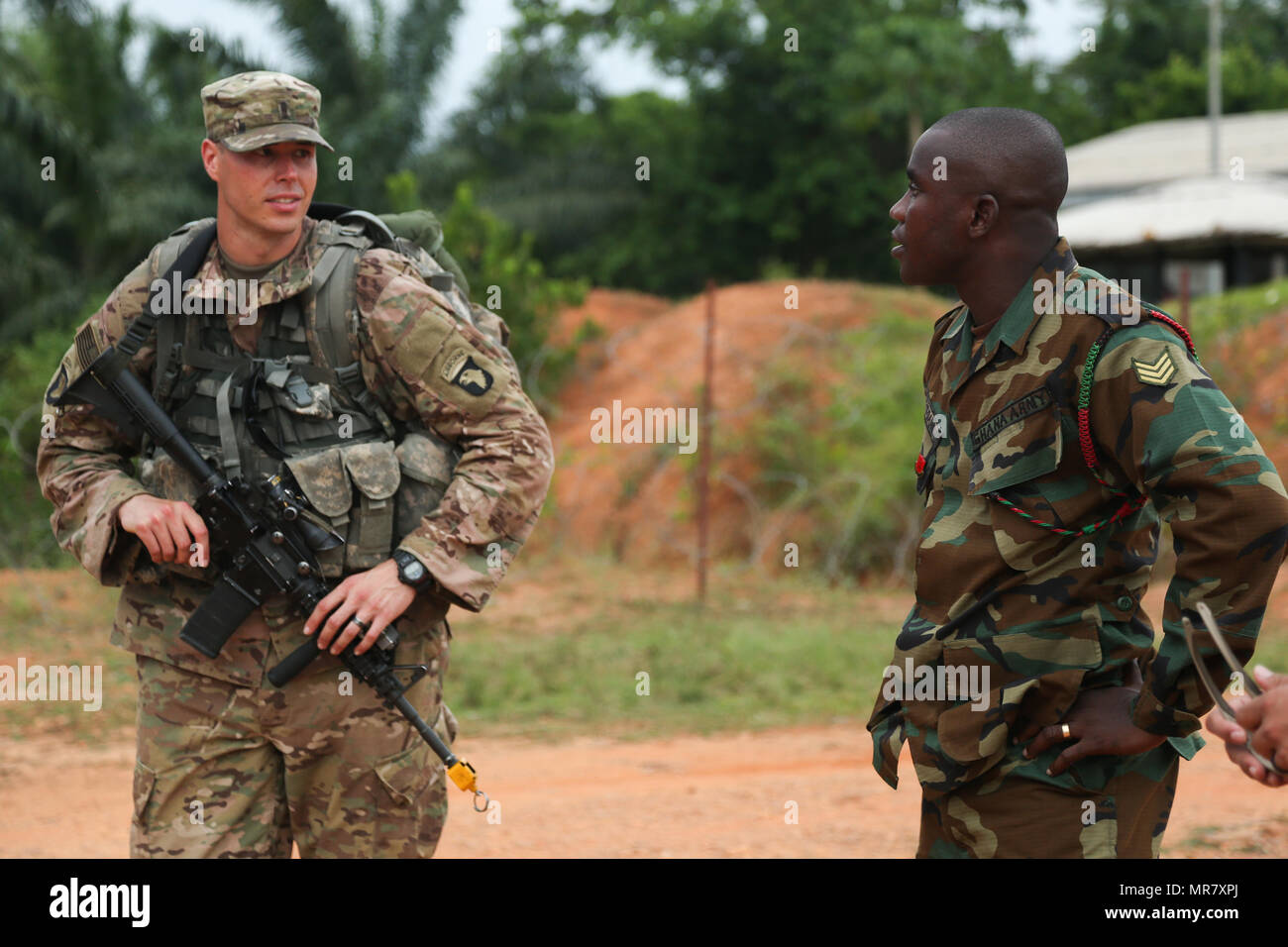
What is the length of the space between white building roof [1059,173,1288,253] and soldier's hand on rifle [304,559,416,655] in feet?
41.6

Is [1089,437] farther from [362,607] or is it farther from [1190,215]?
[1190,215]

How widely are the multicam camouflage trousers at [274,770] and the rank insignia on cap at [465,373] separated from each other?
0.66 m

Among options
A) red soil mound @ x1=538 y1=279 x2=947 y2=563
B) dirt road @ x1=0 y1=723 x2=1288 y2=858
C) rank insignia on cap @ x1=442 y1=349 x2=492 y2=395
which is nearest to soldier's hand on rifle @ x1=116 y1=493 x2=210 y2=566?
rank insignia on cap @ x1=442 y1=349 x2=492 y2=395

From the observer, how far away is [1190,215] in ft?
46.0

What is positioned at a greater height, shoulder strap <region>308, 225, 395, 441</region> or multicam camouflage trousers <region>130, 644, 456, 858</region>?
shoulder strap <region>308, 225, 395, 441</region>

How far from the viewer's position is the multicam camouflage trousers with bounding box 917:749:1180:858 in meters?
2.32

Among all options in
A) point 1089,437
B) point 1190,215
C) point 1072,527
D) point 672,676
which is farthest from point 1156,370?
point 1190,215

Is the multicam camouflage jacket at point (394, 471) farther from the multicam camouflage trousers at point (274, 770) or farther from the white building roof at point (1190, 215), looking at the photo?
the white building roof at point (1190, 215)

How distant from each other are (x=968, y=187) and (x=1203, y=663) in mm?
906

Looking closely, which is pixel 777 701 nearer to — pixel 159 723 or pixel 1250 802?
pixel 1250 802

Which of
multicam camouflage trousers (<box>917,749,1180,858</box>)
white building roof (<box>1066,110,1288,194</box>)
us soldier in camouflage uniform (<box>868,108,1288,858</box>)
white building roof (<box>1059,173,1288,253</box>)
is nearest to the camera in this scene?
us soldier in camouflage uniform (<box>868,108,1288,858</box>)

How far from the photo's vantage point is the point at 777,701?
23.7 feet

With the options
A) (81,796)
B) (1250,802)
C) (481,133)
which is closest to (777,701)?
(1250,802)

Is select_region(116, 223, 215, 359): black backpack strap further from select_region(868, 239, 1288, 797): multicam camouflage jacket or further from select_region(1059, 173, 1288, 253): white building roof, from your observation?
select_region(1059, 173, 1288, 253): white building roof
